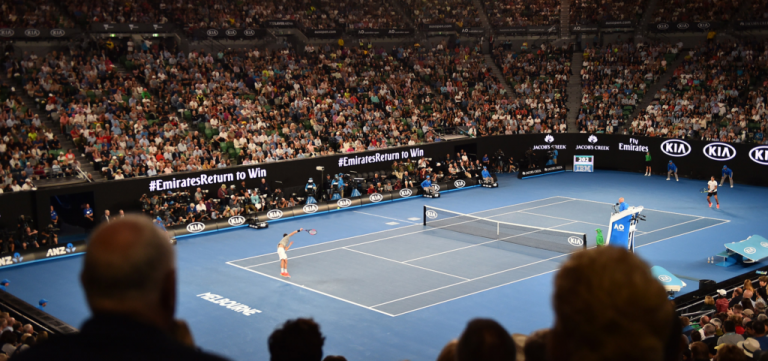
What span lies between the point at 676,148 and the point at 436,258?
23330 mm

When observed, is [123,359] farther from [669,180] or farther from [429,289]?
[669,180]

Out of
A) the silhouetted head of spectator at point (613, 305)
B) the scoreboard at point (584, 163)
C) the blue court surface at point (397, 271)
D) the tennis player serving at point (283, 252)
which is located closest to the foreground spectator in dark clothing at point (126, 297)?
the silhouetted head of spectator at point (613, 305)

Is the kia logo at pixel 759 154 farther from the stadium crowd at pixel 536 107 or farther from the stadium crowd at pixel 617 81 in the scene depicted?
the stadium crowd at pixel 536 107

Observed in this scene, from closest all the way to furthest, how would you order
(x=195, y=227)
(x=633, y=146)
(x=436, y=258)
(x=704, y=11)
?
(x=436, y=258), (x=195, y=227), (x=633, y=146), (x=704, y=11)

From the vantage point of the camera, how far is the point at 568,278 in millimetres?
2297

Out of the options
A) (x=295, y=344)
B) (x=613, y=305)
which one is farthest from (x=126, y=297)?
(x=295, y=344)

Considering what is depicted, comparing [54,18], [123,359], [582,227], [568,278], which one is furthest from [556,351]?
[54,18]

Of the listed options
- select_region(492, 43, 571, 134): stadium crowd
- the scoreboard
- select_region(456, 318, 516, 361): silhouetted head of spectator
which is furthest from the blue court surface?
select_region(456, 318, 516, 361): silhouetted head of spectator

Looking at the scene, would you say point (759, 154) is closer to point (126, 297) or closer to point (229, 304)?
point (229, 304)

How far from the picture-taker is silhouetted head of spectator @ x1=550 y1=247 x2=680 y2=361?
2252 mm

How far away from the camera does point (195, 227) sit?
97.5 feet

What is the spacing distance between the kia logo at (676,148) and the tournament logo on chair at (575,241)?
19.8 m


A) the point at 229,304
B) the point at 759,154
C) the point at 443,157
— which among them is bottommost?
the point at 229,304

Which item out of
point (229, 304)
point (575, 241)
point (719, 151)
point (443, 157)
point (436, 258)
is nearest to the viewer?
point (229, 304)
